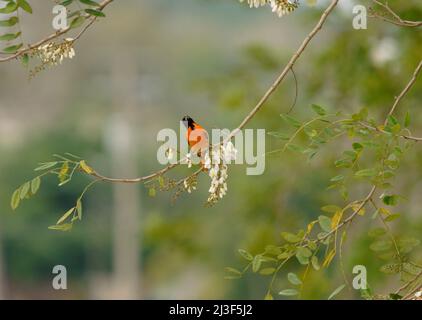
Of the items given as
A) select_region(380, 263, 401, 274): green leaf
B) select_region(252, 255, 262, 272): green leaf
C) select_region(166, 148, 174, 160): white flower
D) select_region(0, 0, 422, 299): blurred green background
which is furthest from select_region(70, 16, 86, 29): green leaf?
select_region(0, 0, 422, 299): blurred green background

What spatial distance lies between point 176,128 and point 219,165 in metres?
18.1

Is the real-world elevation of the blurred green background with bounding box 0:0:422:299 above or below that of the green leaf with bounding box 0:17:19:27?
above

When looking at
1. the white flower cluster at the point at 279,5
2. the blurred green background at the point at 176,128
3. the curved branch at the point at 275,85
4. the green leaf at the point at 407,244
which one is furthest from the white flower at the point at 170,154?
the blurred green background at the point at 176,128

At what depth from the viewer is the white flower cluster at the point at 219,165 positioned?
2.07 metres

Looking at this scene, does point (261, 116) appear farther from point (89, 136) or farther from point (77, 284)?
point (77, 284)

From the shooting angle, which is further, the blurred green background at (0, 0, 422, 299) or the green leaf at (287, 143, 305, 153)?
the blurred green background at (0, 0, 422, 299)

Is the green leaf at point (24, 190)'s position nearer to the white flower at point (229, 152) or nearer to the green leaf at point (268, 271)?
the white flower at point (229, 152)

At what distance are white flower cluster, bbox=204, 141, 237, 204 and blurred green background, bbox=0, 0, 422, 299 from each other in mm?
2755

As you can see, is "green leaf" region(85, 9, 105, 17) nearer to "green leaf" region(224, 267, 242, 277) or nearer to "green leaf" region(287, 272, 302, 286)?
"green leaf" region(224, 267, 242, 277)

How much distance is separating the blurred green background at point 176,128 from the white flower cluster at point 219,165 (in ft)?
9.04

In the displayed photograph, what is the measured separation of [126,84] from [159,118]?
309 centimetres

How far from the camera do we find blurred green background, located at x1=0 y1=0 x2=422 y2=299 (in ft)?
17.2

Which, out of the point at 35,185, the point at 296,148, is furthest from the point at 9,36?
the point at 296,148
